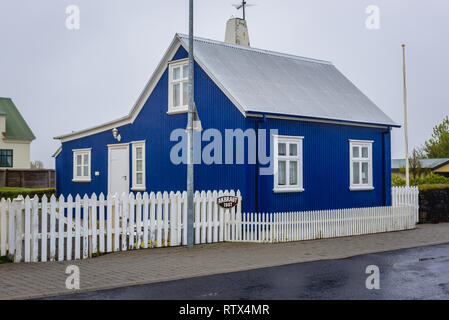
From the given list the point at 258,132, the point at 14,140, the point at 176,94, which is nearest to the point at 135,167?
the point at 176,94

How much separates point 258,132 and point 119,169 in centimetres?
727

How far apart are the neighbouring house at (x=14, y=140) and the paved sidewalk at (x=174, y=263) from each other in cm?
3615

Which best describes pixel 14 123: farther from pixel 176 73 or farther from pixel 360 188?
pixel 360 188

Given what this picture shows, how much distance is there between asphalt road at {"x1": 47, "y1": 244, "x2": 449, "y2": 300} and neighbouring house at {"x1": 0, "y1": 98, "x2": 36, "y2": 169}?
39.7 metres

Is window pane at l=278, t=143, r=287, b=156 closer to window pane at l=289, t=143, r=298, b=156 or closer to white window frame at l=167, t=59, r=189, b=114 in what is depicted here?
window pane at l=289, t=143, r=298, b=156

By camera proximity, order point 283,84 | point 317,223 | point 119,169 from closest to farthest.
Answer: point 317,223, point 283,84, point 119,169

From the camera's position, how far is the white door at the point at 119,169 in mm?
20844

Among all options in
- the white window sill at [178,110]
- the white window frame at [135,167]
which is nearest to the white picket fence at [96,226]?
the white window sill at [178,110]

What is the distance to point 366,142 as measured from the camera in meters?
20.3

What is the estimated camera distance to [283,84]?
764 inches

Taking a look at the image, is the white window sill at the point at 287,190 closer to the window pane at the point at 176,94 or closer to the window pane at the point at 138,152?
the window pane at the point at 176,94

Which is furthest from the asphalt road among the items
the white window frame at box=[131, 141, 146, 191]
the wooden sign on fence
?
the white window frame at box=[131, 141, 146, 191]
